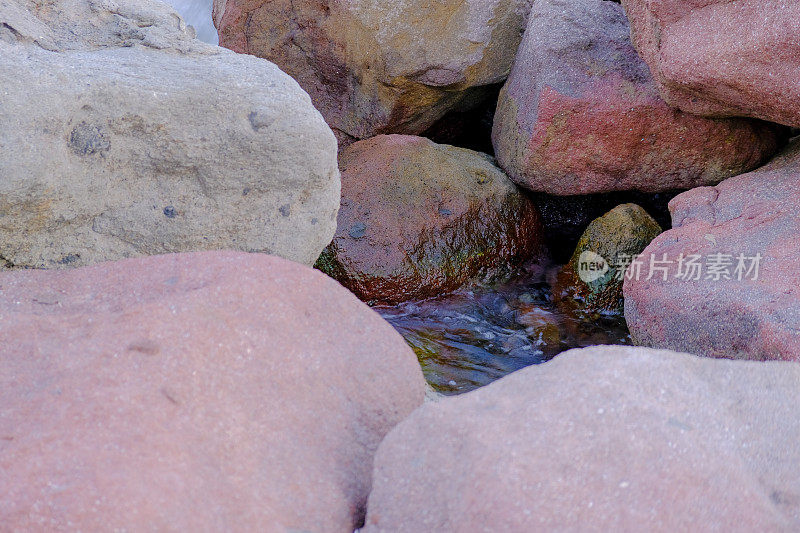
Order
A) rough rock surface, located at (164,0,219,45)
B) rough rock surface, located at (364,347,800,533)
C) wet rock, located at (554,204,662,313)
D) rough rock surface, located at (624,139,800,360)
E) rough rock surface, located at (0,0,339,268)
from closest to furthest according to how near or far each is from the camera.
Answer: rough rock surface, located at (364,347,800,533) < rough rock surface, located at (0,0,339,268) < rough rock surface, located at (624,139,800,360) < wet rock, located at (554,204,662,313) < rough rock surface, located at (164,0,219,45)

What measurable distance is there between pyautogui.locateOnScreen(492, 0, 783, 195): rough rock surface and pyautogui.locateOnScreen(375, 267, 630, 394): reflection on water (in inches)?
24.7

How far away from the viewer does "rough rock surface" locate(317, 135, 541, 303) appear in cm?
385

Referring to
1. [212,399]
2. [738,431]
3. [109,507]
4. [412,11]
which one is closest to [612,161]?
[412,11]

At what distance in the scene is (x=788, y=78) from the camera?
2766 millimetres

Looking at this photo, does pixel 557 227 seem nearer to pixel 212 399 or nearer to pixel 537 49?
pixel 537 49

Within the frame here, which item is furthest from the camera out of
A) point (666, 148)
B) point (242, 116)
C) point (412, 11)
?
point (412, 11)

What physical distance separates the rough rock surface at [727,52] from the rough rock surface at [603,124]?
0.32 metres

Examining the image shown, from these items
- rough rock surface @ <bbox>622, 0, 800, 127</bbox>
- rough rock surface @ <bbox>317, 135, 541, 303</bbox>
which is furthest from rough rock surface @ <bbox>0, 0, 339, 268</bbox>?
rough rock surface @ <bbox>622, 0, 800, 127</bbox>

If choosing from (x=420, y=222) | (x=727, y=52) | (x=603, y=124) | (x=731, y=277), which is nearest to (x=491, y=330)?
(x=420, y=222)

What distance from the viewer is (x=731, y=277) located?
281 cm

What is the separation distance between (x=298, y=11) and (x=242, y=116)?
7.42 ft

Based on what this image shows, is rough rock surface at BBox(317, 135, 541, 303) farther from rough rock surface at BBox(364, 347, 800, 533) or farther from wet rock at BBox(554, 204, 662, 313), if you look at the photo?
rough rock surface at BBox(364, 347, 800, 533)

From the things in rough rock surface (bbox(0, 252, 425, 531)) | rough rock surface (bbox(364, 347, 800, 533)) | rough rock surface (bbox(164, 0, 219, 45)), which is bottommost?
rough rock surface (bbox(164, 0, 219, 45))

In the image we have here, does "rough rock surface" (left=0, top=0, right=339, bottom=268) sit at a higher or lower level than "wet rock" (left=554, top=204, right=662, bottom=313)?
higher
